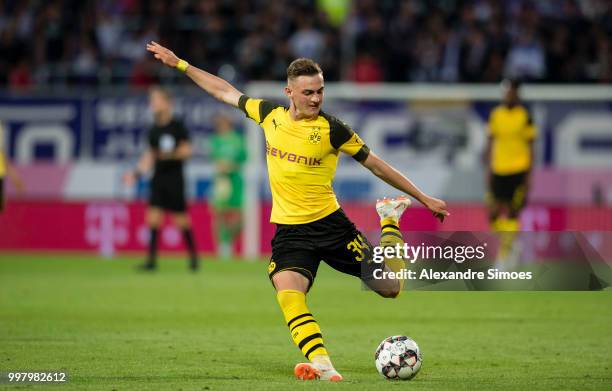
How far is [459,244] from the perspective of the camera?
7.96 meters

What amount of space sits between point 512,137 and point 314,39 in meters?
6.33

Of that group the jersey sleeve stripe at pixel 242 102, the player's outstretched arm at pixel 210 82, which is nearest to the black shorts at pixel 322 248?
the jersey sleeve stripe at pixel 242 102

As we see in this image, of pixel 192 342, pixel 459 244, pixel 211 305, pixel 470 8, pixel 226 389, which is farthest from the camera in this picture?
pixel 470 8

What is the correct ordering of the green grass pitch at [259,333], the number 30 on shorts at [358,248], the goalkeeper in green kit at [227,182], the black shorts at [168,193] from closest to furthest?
the green grass pitch at [259,333]
the number 30 on shorts at [358,248]
the black shorts at [168,193]
the goalkeeper in green kit at [227,182]

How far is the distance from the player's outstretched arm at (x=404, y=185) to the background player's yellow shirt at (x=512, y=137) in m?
8.94

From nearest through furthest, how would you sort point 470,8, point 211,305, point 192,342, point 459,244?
1. point 459,244
2. point 192,342
3. point 211,305
4. point 470,8

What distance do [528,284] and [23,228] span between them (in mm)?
14363

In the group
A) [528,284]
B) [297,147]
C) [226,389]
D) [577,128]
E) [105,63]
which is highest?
[105,63]

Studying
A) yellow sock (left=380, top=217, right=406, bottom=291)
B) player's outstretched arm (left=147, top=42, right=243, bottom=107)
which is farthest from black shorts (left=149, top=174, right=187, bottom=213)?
yellow sock (left=380, top=217, right=406, bottom=291)

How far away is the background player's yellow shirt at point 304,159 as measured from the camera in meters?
8.20

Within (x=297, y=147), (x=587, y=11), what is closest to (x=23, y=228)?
(x=587, y=11)

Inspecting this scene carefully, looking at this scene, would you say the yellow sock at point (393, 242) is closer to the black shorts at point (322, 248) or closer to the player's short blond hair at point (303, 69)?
the black shorts at point (322, 248)

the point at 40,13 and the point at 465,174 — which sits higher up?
the point at 40,13

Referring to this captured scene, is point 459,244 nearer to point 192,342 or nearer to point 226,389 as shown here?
point 226,389
